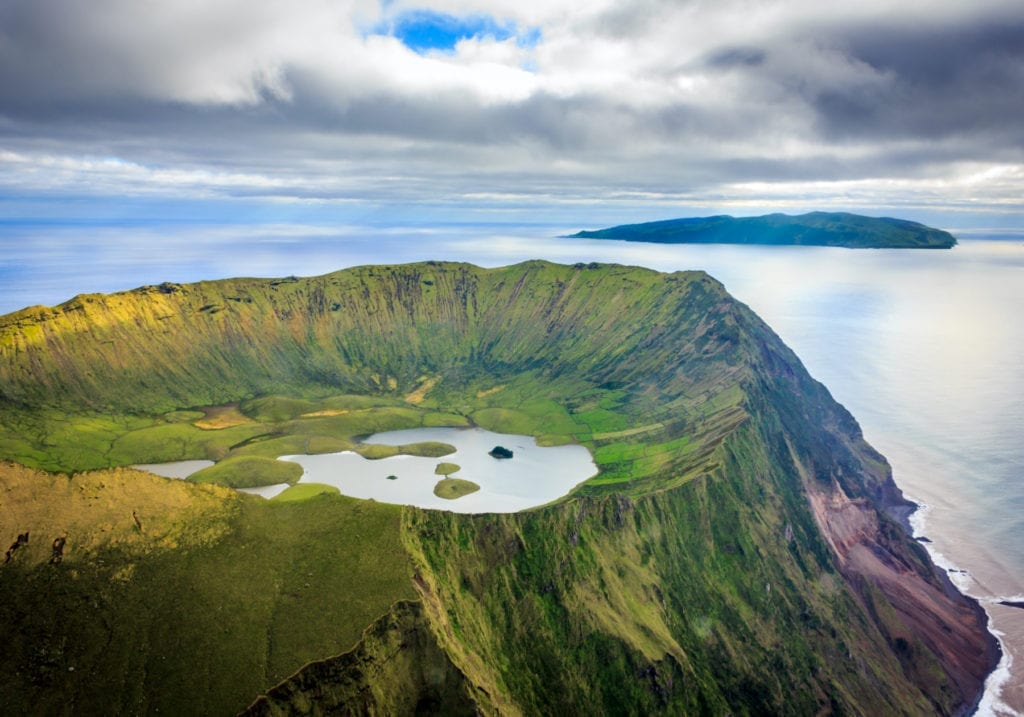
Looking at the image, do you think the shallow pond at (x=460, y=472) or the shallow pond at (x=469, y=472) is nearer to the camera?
the shallow pond at (x=469, y=472)

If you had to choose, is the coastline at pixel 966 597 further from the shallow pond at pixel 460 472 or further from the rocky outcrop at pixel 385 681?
the rocky outcrop at pixel 385 681

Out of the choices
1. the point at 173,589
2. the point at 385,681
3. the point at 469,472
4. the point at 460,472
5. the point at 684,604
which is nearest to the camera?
the point at 385,681

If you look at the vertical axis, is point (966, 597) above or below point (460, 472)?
below

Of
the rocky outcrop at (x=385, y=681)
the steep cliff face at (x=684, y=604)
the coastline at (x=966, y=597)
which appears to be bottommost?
the coastline at (x=966, y=597)

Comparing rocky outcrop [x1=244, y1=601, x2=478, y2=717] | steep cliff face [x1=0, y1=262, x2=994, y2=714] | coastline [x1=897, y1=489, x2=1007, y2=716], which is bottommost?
coastline [x1=897, y1=489, x2=1007, y2=716]

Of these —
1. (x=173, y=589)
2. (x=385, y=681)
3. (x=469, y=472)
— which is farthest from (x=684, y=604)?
(x=173, y=589)

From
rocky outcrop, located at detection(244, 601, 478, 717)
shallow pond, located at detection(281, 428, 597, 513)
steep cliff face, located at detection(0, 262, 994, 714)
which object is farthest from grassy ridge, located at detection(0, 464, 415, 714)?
shallow pond, located at detection(281, 428, 597, 513)

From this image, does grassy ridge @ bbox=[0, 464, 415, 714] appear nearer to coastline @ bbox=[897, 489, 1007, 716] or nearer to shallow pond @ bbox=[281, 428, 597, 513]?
shallow pond @ bbox=[281, 428, 597, 513]

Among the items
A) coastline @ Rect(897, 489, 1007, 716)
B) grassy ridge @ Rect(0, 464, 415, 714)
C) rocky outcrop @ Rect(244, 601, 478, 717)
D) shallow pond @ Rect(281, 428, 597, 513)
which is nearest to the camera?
grassy ridge @ Rect(0, 464, 415, 714)

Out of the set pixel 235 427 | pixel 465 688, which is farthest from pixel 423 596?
pixel 235 427

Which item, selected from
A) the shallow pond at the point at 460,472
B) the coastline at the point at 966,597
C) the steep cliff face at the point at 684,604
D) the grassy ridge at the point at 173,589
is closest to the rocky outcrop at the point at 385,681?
the steep cliff face at the point at 684,604

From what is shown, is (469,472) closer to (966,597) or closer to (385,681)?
(385,681)

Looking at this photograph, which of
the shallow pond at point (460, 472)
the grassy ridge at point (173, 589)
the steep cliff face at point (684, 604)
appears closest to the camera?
the grassy ridge at point (173, 589)
